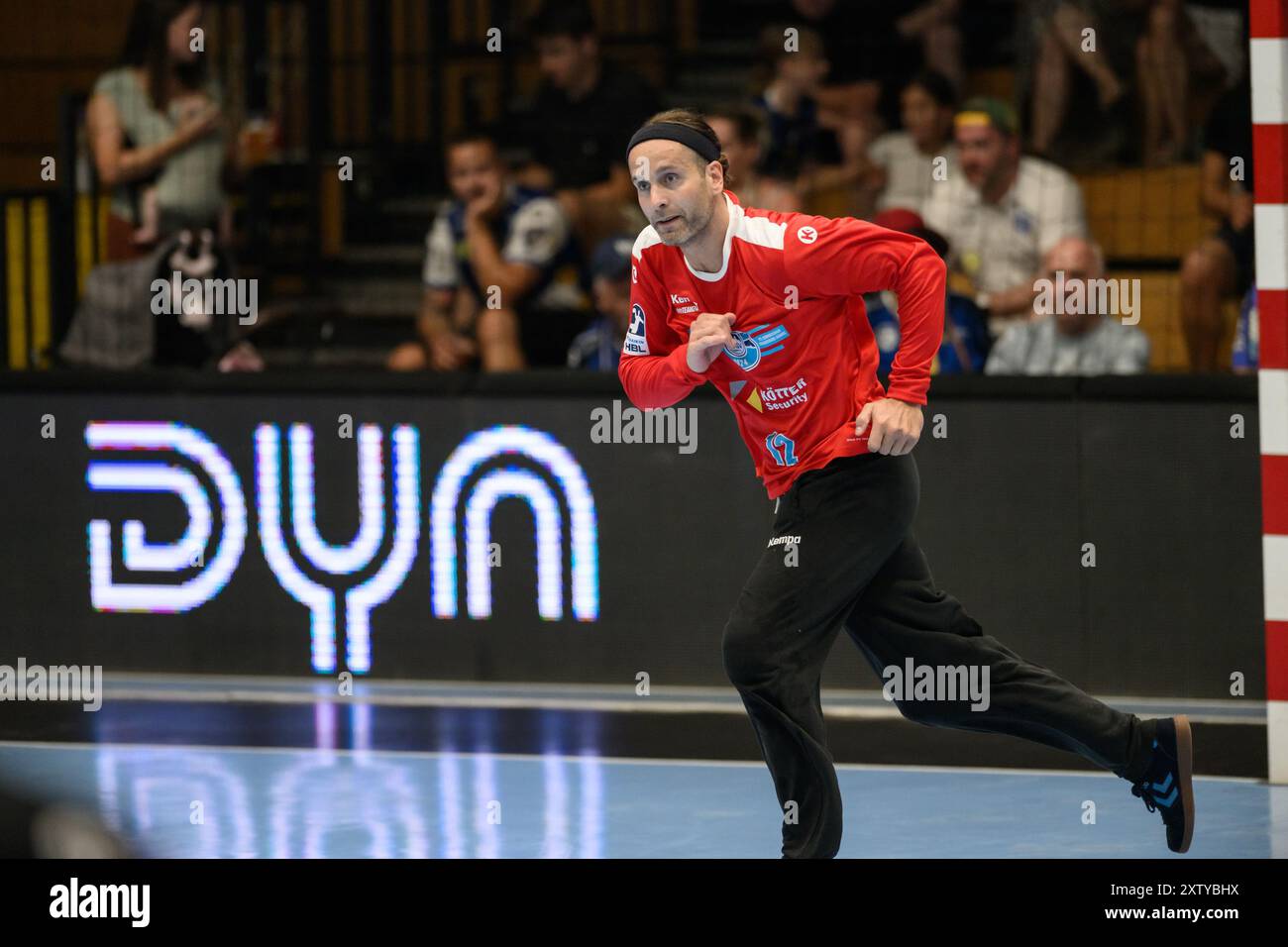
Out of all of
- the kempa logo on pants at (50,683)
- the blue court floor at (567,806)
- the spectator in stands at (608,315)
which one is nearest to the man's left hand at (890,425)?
the blue court floor at (567,806)

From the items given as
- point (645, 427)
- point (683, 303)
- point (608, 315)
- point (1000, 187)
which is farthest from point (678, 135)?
point (1000, 187)

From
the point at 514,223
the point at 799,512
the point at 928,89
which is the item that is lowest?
the point at 799,512

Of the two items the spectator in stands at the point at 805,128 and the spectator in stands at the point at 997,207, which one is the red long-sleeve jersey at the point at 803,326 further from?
the spectator in stands at the point at 805,128

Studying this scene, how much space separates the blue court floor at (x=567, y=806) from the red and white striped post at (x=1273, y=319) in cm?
40

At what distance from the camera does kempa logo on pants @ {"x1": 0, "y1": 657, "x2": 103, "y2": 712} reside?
8844 millimetres

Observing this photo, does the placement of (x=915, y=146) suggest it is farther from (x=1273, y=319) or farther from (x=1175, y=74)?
(x=1273, y=319)

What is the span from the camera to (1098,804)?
6.76 m

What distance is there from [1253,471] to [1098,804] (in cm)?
192

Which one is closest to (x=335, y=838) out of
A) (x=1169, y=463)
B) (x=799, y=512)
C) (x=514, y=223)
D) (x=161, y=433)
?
(x=799, y=512)

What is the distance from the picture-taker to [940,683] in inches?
216

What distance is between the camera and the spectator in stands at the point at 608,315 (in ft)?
30.1

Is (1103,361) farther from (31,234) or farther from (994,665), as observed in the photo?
(31,234)

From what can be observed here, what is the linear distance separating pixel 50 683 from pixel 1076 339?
464 centimetres

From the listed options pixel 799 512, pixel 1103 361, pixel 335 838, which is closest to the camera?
pixel 799 512
